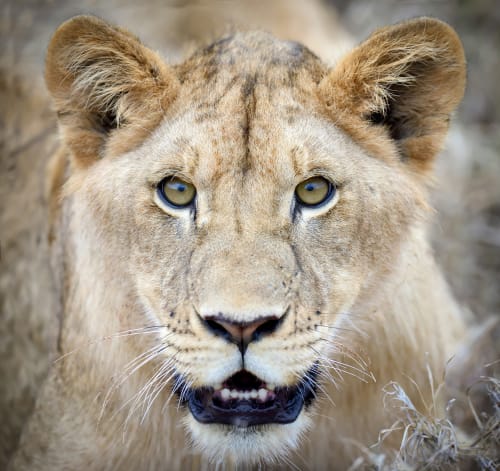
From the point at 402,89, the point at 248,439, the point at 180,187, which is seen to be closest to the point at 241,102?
the point at 180,187

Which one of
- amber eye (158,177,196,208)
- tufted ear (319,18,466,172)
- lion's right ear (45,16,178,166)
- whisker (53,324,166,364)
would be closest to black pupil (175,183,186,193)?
amber eye (158,177,196,208)

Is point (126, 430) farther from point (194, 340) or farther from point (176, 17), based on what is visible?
point (176, 17)

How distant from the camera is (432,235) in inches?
235

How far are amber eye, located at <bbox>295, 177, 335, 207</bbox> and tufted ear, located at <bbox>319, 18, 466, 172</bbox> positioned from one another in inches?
13.4

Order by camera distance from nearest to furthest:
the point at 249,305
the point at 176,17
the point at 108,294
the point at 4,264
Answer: the point at 249,305 < the point at 108,294 < the point at 4,264 < the point at 176,17

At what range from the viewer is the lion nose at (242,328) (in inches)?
108

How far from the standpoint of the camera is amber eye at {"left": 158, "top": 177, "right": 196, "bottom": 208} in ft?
10.6

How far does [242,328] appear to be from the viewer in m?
2.75

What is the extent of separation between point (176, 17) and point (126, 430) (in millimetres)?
3154

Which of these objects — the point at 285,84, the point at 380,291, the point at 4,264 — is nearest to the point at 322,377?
the point at 380,291

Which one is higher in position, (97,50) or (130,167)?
(97,50)

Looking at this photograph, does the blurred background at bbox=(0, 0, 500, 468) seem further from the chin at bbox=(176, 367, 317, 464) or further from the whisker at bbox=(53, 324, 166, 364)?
the chin at bbox=(176, 367, 317, 464)

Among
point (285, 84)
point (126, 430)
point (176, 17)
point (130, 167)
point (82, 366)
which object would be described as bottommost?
point (126, 430)

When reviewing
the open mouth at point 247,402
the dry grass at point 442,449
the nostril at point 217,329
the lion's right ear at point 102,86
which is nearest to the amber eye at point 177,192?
the lion's right ear at point 102,86
